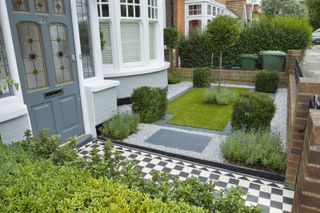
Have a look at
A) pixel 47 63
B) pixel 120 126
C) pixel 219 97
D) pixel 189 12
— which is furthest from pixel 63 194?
pixel 189 12

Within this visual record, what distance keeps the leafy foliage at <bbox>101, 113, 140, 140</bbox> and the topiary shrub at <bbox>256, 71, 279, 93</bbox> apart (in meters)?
5.22

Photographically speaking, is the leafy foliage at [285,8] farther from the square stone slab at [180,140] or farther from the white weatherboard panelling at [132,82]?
the square stone slab at [180,140]

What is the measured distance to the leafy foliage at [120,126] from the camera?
4.97m

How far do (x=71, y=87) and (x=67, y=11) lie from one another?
139cm

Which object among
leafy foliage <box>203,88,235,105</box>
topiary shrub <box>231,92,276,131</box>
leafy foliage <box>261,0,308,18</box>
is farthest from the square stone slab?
leafy foliage <box>261,0,308,18</box>

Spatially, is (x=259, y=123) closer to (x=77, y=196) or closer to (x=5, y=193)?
(x=77, y=196)

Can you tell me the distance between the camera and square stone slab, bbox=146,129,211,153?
15.0 ft

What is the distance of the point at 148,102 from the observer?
564cm

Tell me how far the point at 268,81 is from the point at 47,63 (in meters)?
7.08

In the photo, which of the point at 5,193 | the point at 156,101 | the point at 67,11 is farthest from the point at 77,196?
the point at 156,101

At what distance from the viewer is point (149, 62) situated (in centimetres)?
766

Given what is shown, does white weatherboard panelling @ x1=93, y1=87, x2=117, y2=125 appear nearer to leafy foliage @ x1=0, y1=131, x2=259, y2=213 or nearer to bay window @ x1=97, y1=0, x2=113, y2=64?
bay window @ x1=97, y1=0, x2=113, y2=64

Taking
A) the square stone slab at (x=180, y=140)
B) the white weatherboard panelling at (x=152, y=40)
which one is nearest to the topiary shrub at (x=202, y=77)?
the white weatherboard panelling at (x=152, y=40)

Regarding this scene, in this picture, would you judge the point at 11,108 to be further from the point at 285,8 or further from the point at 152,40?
the point at 285,8
